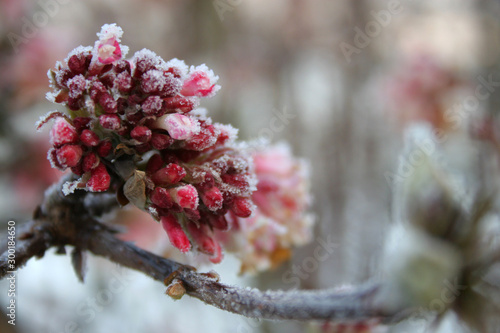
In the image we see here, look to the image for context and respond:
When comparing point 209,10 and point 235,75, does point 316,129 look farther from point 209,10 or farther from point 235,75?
point 209,10

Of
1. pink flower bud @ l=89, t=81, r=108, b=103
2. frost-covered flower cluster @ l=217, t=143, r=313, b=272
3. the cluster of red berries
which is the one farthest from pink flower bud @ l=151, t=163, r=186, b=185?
frost-covered flower cluster @ l=217, t=143, r=313, b=272

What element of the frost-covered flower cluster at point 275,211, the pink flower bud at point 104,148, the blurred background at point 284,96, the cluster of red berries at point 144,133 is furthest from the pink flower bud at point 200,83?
the blurred background at point 284,96

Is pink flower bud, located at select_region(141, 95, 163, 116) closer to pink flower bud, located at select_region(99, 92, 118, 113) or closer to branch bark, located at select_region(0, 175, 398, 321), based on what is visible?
pink flower bud, located at select_region(99, 92, 118, 113)

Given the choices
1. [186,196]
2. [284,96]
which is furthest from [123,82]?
[284,96]

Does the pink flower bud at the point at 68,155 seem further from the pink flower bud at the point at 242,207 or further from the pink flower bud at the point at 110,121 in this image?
the pink flower bud at the point at 242,207

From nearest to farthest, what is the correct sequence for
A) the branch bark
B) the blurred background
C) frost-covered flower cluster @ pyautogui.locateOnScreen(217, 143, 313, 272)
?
the branch bark
frost-covered flower cluster @ pyautogui.locateOnScreen(217, 143, 313, 272)
the blurred background

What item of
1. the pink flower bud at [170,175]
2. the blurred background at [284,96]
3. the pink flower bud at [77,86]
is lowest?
the pink flower bud at [170,175]
